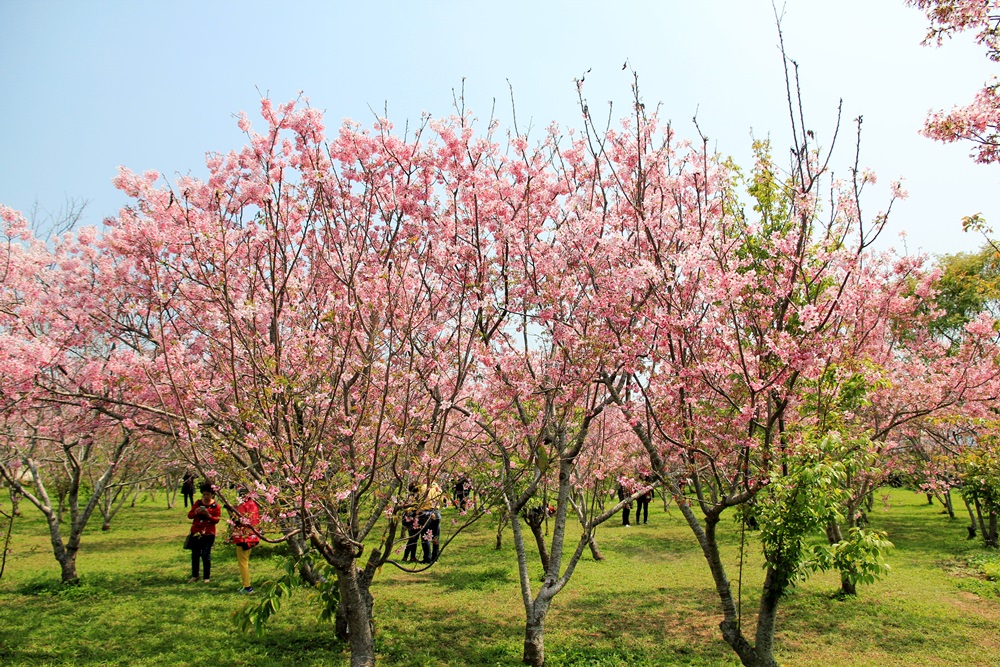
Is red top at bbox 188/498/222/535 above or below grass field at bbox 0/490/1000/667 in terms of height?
above

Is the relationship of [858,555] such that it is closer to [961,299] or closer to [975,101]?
[975,101]

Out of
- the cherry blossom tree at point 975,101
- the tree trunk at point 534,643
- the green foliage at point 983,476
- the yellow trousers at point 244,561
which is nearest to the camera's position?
the cherry blossom tree at point 975,101

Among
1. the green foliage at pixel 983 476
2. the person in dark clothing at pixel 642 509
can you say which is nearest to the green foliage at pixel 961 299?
the green foliage at pixel 983 476

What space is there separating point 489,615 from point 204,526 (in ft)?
16.4

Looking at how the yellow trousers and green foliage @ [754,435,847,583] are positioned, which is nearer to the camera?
green foliage @ [754,435,847,583]

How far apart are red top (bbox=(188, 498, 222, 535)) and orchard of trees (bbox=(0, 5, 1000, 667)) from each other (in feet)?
8.88

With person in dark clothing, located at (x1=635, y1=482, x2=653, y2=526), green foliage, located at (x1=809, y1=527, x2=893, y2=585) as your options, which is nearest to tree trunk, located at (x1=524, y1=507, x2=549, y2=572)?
green foliage, located at (x1=809, y1=527, x2=893, y2=585)

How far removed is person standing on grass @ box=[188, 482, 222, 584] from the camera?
32.1 ft

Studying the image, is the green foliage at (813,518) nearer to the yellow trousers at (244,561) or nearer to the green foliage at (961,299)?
the yellow trousers at (244,561)

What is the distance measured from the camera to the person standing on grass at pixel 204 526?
32.1 feet

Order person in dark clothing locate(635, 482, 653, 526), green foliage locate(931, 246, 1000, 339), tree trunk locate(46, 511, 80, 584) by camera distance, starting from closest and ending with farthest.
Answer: tree trunk locate(46, 511, 80, 584) → green foliage locate(931, 246, 1000, 339) → person in dark clothing locate(635, 482, 653, 526)

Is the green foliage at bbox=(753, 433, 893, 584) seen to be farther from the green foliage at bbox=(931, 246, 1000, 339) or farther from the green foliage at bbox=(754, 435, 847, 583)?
the green foliage at bbox=(931, 246, 1000, 339)

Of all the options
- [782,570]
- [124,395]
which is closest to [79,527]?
[124,395]

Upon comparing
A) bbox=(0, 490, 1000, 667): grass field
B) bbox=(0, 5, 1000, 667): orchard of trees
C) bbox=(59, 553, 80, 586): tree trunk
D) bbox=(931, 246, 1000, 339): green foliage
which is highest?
bbox=(931, 246, 1000, 339): green foliage
